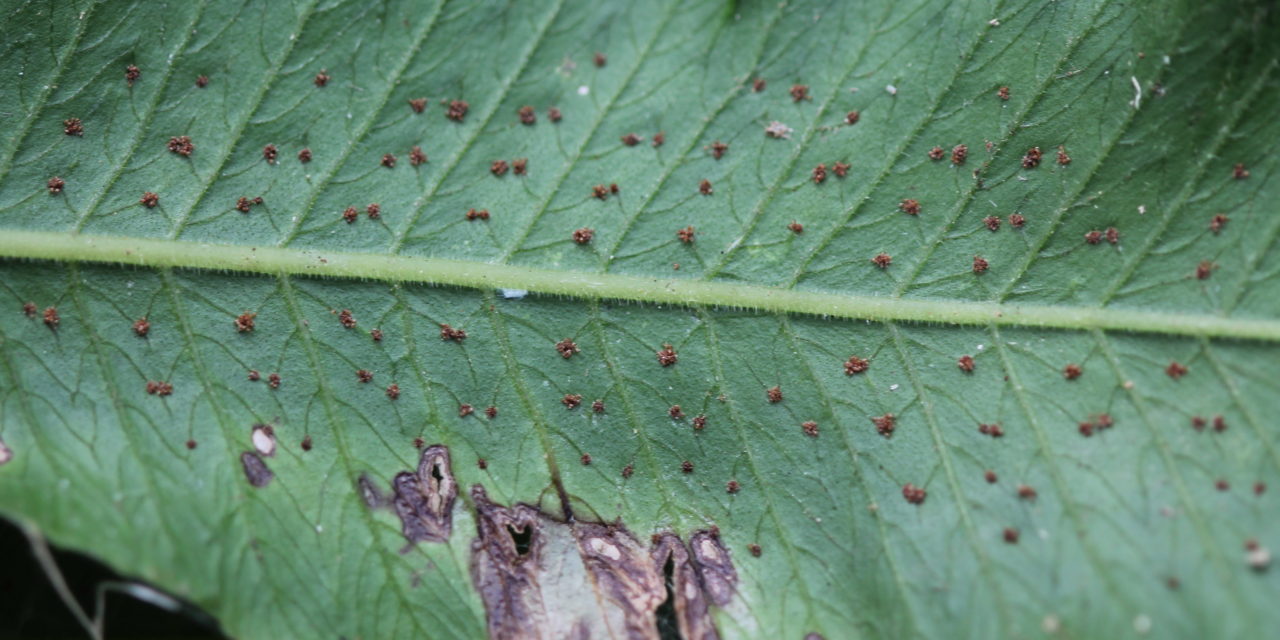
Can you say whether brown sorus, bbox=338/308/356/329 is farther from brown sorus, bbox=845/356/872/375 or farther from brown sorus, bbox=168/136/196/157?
brown sorus, bbox=845/356/872/375

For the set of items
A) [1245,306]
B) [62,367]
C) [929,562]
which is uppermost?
[62,367]

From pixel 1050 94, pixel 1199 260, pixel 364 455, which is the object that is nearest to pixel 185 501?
pixel 364 455

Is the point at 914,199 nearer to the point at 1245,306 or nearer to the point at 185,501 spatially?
the point at 1245,306

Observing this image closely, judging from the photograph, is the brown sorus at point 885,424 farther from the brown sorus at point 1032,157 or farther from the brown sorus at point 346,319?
the brown sorus at point 346,319

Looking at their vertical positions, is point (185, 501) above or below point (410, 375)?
below

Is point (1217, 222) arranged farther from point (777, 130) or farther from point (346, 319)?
point (346, 319)
